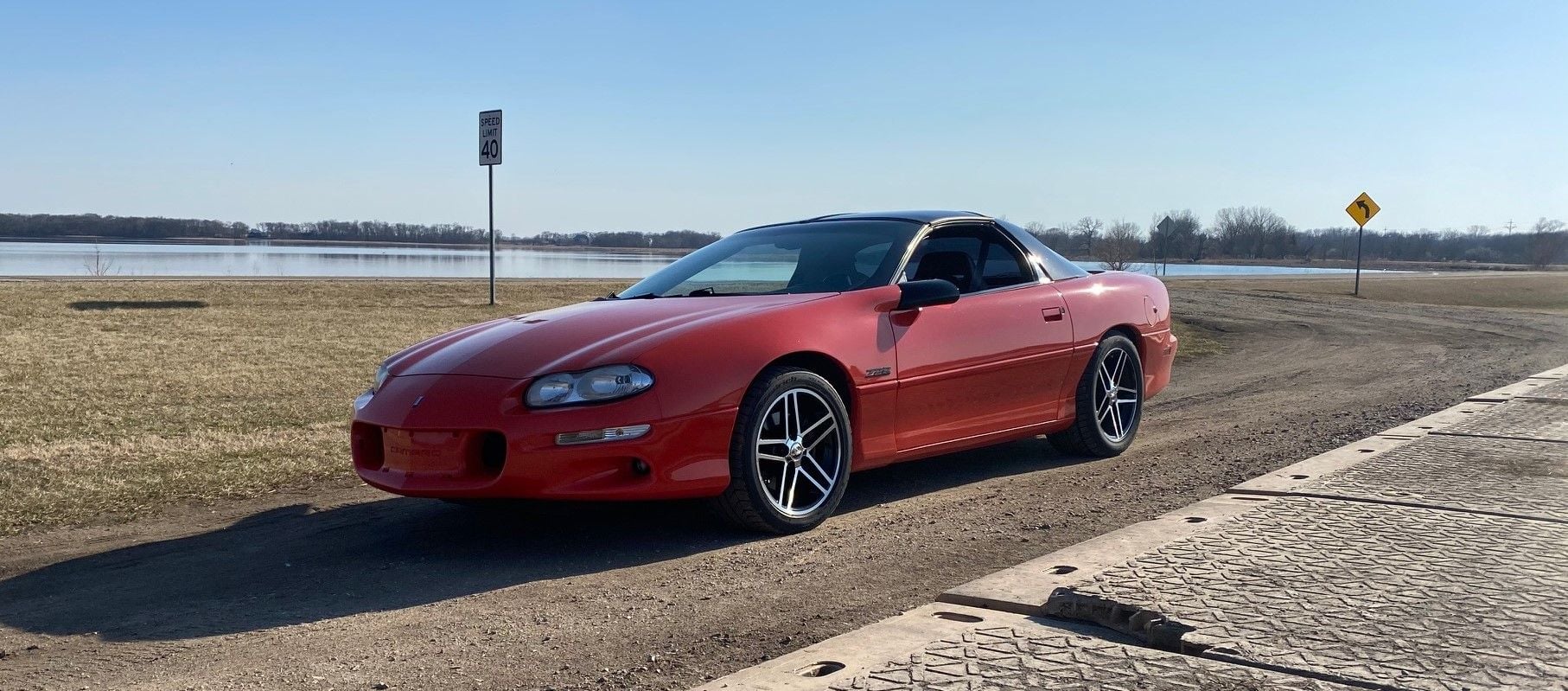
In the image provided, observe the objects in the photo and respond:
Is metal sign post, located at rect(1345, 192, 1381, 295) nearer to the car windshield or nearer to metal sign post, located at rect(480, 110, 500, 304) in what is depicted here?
metal sign post, located at rect(480, 110, 500, 304)

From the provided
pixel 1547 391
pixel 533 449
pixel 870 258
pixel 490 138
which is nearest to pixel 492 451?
pixel 533 449

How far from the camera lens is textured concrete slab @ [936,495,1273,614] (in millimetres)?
3330

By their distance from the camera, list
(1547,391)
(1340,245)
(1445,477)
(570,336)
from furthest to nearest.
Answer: (1340,245) → (1547,391) → (1445,477) → (570,336)

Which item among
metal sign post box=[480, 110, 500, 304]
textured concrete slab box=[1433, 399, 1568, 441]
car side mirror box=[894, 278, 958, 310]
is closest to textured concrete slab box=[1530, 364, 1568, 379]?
textured concrete slab box=[1433, 399, 1568, 441]

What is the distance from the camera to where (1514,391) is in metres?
8.31

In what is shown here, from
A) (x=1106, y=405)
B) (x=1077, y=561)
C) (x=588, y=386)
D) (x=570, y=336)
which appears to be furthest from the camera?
(x=1106, y=405)

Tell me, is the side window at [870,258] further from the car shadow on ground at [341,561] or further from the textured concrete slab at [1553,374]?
the textured concrete slab at [1553,374]

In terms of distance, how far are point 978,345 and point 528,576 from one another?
7.92 feet

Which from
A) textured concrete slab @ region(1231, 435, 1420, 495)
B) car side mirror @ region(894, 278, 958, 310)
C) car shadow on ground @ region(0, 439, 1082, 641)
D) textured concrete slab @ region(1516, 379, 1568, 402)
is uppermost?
car side mirror @ region(894, 278, 958, 310)

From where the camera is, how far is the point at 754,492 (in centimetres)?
448

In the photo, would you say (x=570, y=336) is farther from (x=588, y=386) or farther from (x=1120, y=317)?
(x=1120, y=317)

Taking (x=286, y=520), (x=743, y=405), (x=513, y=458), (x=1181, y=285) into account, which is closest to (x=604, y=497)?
(x=513, y=458)

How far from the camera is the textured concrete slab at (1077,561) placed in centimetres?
333

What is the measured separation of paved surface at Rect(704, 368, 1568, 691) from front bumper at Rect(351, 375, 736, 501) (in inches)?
50.0
